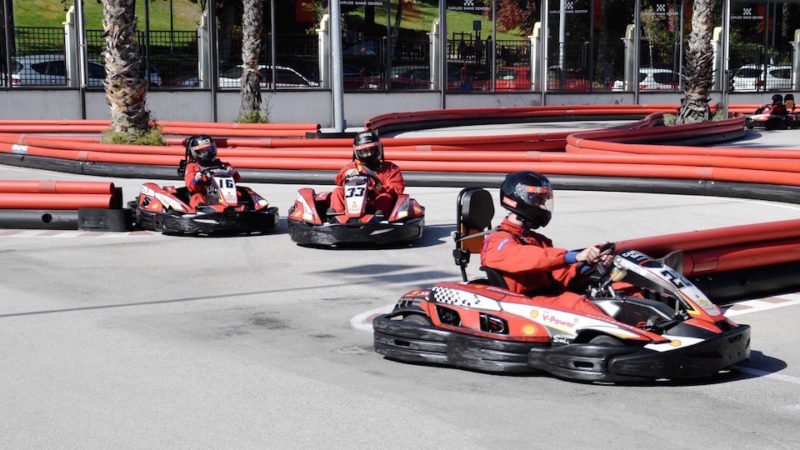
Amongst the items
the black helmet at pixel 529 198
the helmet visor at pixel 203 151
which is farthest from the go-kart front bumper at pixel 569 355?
the helmet visor at pixel 203 151

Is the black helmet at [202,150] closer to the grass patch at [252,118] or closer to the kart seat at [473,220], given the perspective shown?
the kart seat at [473,220]

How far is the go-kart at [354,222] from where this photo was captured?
11633 mm

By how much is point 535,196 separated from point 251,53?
21.3 meters

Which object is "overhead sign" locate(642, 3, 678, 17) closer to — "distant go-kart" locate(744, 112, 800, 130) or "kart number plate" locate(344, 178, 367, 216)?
"distant go-kart" locate(744, 112, 800, 130)

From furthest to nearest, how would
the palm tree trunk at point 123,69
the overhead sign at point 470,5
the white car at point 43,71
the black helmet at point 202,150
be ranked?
1. the overhead sign at point 470,5
2. the white car at point 43,71
3. the palm tree trunk at point 123,69
4. the black helmet at point 202,150

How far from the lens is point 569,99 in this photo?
35688 mm

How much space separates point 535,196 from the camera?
7055 millimetres

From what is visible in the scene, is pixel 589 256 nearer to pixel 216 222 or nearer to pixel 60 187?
pixel 216 222

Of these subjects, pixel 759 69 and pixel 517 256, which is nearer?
pixel 517 256

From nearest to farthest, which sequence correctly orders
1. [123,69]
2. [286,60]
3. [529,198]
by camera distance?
1. [529,198]
2. [123,69]
3. [286,60]

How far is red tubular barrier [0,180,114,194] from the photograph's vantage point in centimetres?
1347

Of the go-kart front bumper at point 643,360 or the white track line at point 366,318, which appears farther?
the white track line at point 366,318

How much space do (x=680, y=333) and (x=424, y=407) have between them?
148 centimetres

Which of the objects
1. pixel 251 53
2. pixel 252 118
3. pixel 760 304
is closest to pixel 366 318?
pixel 760 304
